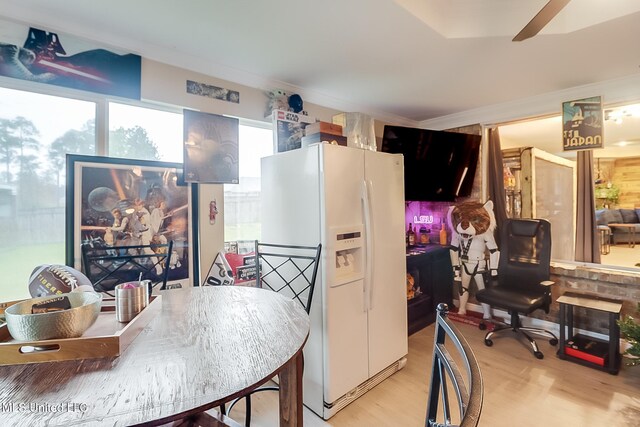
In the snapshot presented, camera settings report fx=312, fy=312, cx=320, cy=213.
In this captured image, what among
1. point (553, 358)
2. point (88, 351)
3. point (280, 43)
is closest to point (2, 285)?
point (88, 351)

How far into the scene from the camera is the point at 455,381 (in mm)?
777

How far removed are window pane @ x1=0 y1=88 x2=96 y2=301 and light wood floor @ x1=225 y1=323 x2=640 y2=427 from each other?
5.07 feet

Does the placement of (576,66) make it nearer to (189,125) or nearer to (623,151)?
(623,151)

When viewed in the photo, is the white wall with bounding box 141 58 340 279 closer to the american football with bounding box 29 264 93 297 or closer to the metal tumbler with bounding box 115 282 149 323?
the american football with bounding box 29 264 93 297

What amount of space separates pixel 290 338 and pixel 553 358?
2.92 meters

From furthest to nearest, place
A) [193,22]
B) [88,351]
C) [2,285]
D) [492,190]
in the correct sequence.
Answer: [492,190]
[193,22]
[2,285]
[88,351]

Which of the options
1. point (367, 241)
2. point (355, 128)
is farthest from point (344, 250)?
point (355, 128)

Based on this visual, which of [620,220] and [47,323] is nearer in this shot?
[47,323]

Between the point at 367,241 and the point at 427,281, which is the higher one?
the point at 367,241

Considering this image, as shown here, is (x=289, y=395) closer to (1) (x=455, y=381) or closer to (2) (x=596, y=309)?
(1) (x=455, y=381)

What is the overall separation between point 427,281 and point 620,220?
246 centimetres

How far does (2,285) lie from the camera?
5.67 ft

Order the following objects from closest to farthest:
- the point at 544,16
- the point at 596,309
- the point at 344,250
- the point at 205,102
Answer: the point at 544,16
the point at 344,250
the point at 205,102
the point at 596,309

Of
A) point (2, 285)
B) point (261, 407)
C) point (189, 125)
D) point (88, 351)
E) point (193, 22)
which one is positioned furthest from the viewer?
point (189, 125)
